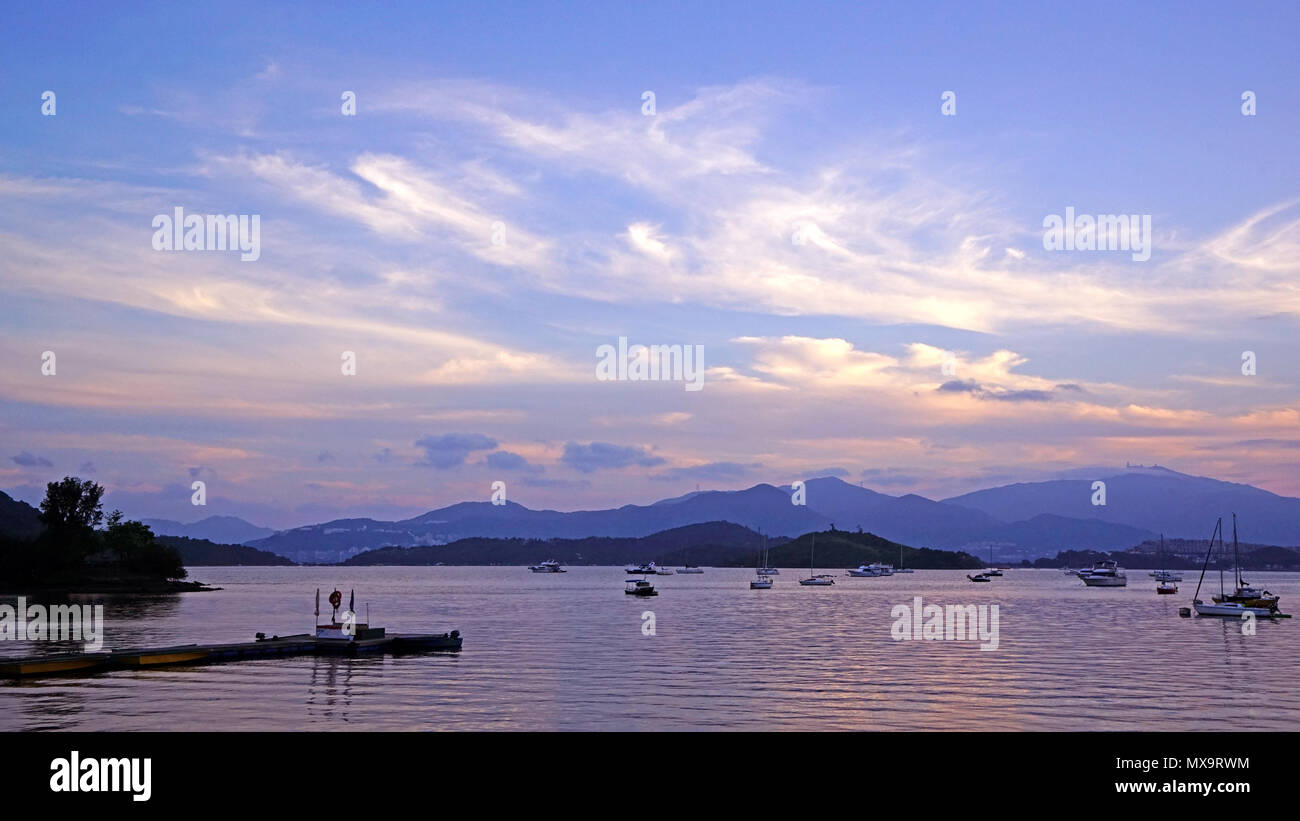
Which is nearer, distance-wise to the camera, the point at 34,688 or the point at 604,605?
the point at 34,688

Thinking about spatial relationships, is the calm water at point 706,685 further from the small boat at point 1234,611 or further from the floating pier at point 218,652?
the small boat at point 1234,611

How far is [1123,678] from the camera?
64.7 meters

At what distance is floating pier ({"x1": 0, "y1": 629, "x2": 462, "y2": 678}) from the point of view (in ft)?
199
